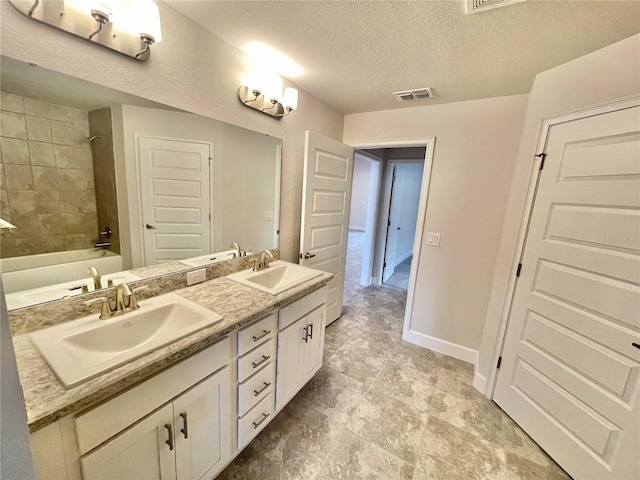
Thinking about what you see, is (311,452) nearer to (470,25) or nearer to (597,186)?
(597,186)

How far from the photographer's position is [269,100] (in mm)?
1846

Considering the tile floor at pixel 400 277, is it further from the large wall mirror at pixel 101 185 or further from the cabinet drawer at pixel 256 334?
the large wall mirror at pixel 101 185

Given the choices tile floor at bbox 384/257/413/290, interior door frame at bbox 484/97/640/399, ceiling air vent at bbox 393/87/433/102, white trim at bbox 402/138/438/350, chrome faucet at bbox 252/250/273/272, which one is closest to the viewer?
interior door frame at bbox 484/97/640/399

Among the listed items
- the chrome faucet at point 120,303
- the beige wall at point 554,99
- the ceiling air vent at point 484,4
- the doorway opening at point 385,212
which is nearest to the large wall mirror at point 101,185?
the chrome faucet at point 120,303

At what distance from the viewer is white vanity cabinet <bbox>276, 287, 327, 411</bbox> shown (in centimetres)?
155

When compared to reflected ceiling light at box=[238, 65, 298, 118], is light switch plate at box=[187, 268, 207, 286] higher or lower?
lower

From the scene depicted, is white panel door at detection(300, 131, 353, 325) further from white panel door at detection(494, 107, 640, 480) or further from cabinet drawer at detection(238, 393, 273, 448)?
white panel door at detection(494, 107, 640, 480)

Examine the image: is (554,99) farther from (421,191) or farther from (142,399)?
(142,399)

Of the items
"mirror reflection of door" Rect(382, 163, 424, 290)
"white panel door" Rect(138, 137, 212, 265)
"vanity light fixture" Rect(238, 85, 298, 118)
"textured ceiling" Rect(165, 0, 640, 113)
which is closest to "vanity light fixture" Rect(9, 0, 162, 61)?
"textured ceiling" Rect(165, 0, 640, 113)

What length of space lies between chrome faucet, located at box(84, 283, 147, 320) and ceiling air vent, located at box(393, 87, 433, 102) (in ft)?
7.37

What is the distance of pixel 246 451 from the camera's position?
1.48 meters

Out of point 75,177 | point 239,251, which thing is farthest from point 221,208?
point 75,177

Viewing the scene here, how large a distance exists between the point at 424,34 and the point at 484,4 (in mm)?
294

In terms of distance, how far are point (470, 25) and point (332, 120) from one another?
1.48m
